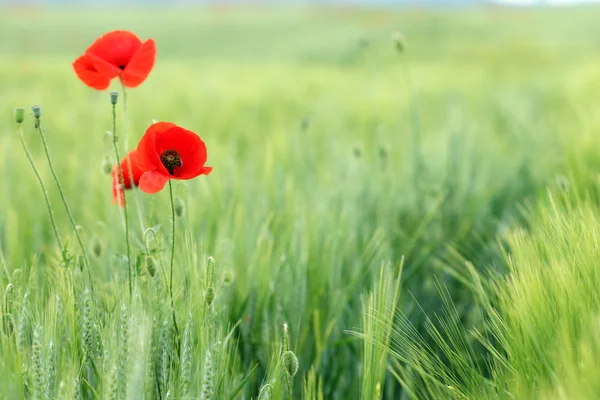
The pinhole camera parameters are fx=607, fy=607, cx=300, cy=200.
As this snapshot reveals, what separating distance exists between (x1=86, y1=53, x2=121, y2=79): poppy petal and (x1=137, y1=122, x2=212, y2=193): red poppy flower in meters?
0.11

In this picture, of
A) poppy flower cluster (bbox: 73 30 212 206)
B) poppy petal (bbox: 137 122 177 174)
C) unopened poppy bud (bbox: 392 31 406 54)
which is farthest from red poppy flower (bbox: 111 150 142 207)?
unopened poppy bud (bbox: 392 31 406 54)

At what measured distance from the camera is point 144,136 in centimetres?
60

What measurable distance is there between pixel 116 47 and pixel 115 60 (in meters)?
0.02

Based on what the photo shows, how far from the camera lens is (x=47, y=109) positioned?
220 centimetres

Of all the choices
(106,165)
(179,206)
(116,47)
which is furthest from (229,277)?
(116,47)

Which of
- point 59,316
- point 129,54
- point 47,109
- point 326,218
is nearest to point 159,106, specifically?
point 47,109

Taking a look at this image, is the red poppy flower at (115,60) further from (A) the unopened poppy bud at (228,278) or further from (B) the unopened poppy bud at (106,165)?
Result: (A) the unopened poppy bud at (228,278)

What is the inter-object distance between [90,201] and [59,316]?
2.27 ft

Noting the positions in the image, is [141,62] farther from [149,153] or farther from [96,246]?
[96,246]

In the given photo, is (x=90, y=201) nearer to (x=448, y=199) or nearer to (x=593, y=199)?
(x=448, y=199)

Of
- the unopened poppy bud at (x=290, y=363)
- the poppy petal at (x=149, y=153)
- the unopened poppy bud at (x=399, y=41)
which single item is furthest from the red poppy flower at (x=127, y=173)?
the unopened poppy bud at (x=399, y=41)

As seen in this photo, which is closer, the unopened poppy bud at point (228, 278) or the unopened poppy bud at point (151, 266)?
the unopened poppy bud at point (151, 266)

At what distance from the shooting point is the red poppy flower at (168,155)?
23.6 inches

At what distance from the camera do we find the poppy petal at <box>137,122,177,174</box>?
23.5 inches
